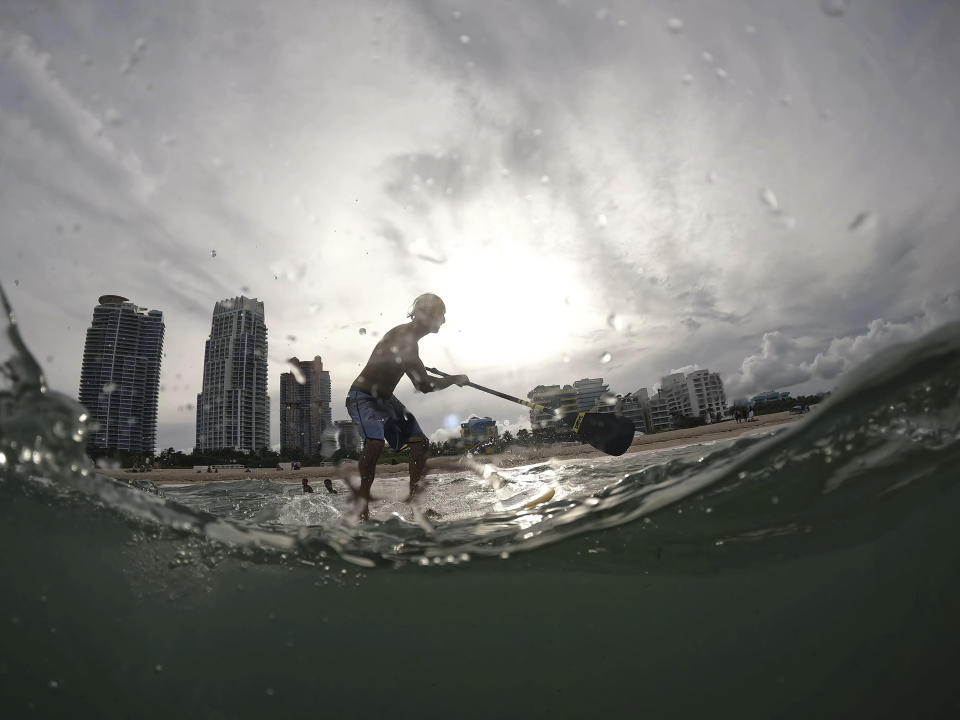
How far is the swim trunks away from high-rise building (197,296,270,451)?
916 millimetres

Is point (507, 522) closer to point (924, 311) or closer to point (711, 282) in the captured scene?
point (711, 282)

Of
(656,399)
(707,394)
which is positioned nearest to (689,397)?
(707,394)

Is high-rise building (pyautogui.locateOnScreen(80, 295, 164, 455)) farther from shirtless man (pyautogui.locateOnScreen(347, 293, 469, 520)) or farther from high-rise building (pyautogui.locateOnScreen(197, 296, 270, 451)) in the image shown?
shirtless man (pyautogui.locateOnScreen(347, 293, 469, 520))

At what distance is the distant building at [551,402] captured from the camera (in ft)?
17.0

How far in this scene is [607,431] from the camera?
5625mm

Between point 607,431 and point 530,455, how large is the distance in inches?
55.3

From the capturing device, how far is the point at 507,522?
4.41 meters

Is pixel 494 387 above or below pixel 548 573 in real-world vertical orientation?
above

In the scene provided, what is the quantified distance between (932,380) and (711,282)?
185 centimetres

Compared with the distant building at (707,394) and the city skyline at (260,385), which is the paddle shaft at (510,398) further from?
the distant building at (707,394)

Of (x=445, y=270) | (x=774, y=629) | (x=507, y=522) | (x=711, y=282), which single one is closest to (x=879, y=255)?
(x=711, y=282)

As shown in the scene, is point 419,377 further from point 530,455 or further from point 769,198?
point 769,198

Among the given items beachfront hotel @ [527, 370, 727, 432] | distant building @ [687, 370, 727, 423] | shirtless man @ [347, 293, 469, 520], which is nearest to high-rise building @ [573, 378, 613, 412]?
beachfront hotel @ [527, 370, 727, 432]

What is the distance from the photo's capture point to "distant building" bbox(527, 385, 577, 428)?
5.20m
